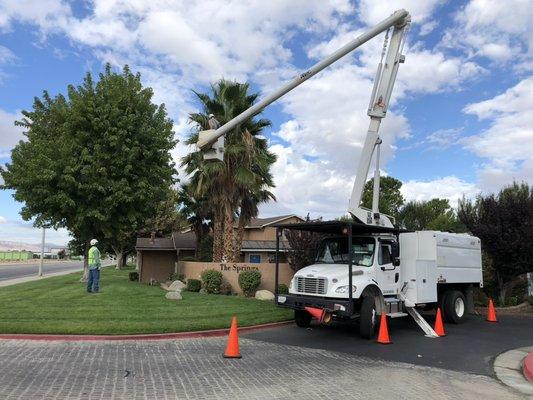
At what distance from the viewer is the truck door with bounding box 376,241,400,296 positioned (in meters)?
12.7

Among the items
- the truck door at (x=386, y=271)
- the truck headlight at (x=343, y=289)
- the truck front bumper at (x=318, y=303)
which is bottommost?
the truck front bumper at (x=318, y=303)

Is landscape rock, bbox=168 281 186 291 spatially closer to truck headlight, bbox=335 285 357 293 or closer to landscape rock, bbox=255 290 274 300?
landscape rock, bbox=255 290 274 300

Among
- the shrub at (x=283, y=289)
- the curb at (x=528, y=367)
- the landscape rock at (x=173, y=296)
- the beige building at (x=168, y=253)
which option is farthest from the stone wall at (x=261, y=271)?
the curb at (x=528, y=367)

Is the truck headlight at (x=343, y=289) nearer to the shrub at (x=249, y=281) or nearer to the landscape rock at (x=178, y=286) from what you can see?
the shrub at (x=249, y=281)

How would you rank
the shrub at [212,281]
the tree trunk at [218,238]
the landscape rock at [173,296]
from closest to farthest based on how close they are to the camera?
1. the landscape rock at [173,296]
2. the shrub at [212,281]
3. the tree trunk at [218,238]

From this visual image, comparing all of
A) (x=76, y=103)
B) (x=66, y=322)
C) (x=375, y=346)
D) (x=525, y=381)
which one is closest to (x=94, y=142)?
(x=76, y=103)

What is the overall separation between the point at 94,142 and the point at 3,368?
1470cm

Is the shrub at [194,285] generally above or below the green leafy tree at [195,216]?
below

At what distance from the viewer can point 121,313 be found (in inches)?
529

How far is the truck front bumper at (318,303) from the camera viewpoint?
11.2 m

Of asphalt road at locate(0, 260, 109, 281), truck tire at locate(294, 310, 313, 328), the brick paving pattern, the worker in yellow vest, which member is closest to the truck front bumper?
truck tire at locate(294, 310, 313, 328)

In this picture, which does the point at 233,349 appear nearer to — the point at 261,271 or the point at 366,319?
the point at 366,319

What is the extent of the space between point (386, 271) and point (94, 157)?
13599mm

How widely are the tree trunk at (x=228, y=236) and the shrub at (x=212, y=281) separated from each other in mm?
1483
